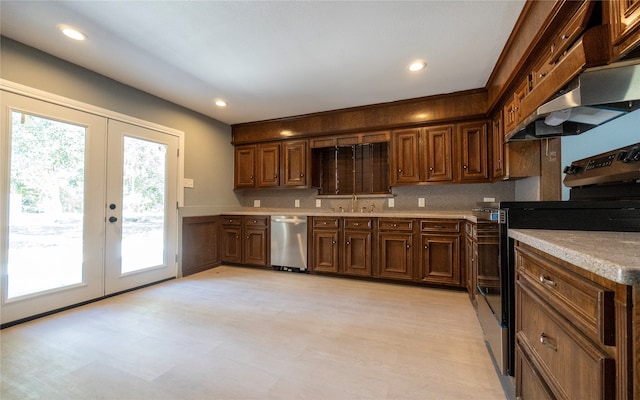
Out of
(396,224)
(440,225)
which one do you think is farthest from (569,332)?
(396,224)

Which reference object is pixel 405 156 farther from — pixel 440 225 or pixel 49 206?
pixel 49 206

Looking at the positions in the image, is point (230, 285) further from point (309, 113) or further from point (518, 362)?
point (518, 362)

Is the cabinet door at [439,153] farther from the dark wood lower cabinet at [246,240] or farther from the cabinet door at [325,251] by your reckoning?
the dark wood lower cabinet at [246,240]

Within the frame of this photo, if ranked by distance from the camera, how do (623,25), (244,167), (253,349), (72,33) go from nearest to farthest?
(623,25)
(253,349)
(72,33)
(244,167)

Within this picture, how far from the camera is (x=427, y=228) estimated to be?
3.25 m

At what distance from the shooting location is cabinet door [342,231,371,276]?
354 cm

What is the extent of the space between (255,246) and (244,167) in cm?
143

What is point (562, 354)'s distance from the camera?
34.9 inches

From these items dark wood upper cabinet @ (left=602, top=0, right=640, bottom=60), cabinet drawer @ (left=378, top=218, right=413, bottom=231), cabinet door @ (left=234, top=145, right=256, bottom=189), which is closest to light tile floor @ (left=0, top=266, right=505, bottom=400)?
cabinet drawer @ (left=378, top=218, right=413, bottom=231)

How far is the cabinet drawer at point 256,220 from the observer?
13.8 ft

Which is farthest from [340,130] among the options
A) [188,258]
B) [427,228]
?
[188,258]

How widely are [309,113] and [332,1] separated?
2.27 metres

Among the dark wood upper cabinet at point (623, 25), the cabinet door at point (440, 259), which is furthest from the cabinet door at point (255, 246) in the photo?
the dark wood upper cabinet at point (623, 25)

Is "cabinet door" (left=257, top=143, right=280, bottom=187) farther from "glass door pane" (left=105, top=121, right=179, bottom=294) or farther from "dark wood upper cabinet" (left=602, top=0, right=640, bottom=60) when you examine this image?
"dark wood upper cabinet" (left=602, top=0, right=640, bottom=60)
